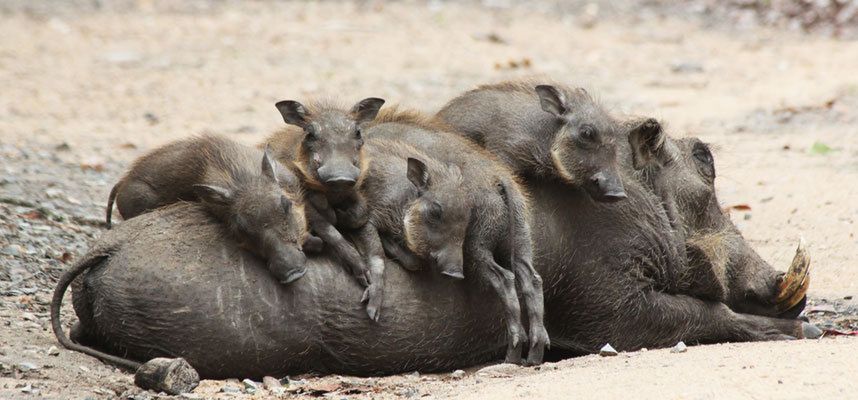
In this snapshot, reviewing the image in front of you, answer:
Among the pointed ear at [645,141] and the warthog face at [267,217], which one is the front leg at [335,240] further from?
the pointed ear at [645,141]

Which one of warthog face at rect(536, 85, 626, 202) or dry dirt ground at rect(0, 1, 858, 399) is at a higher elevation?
warthog face at rect(536, 85, 626, 202)

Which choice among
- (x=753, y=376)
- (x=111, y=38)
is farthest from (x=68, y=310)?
(x=111, y=38)

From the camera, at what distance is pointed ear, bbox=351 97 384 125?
5607mm

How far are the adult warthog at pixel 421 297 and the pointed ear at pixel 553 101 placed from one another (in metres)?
0.35

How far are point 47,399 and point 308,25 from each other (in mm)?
11918

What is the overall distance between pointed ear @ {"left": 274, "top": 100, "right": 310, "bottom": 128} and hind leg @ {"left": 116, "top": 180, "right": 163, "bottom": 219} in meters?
0.65

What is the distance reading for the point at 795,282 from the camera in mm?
5996

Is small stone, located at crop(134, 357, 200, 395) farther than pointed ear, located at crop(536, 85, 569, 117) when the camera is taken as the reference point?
No

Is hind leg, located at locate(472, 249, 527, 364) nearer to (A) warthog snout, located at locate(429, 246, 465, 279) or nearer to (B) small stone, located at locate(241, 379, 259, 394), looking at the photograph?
(A) warthog snout, located at locate(429, 246, 465, 279)

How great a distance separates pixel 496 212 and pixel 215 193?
3.79 ft

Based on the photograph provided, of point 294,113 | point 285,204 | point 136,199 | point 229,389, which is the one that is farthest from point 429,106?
point 229,389

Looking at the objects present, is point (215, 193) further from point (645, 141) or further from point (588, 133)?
point (645, 141)

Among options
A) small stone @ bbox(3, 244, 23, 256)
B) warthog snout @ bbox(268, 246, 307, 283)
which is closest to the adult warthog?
warthog snout @ bbox(268, 246, 307, 283)

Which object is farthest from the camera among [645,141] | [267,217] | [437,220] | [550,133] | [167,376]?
[645,141]
